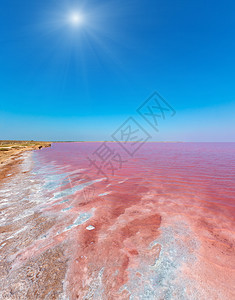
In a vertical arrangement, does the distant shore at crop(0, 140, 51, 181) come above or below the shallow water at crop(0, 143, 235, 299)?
below

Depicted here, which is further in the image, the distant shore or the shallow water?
the distant shore

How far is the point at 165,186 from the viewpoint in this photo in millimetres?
6801

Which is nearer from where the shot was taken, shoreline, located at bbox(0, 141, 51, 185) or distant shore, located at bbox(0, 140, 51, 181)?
shoreline, located at bbox(0, 141, 51, 185)

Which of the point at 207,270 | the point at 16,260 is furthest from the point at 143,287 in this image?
the point at 16,260

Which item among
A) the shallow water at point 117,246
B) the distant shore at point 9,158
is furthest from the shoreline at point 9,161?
the shallow water at point 117,246

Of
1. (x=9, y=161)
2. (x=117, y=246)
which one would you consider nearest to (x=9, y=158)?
(x=9, y=161)

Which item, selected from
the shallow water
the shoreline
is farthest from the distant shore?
the shallow water

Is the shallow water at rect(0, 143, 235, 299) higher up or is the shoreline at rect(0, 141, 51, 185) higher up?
the shallow water at rect(0, 143, 235, 299)

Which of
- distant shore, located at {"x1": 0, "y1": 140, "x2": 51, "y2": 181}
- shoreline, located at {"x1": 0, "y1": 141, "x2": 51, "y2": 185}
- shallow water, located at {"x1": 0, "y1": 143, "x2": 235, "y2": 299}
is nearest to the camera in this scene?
shallow water, located at {"x1": 0, "y1": 143, "x2": 235, "y2": 299}

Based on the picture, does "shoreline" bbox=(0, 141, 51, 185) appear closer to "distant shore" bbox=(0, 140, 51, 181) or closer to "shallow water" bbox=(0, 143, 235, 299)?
"distant shore" bbox=(0, 140, 51, 181)

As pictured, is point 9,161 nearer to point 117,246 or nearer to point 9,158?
point 9,158

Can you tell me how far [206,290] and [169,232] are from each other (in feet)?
4.30

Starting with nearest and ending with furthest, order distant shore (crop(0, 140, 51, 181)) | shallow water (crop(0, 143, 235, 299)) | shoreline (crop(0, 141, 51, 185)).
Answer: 1. shallow water (crop(0, 143, 235, 299))
2. shoreline (crop(0, 141, 51, 185))
3. distant shore (crop(0, 140, 51, 181))

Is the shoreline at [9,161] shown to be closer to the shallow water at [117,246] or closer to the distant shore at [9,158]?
the distant shore at [9,158]
